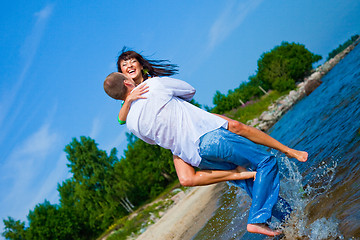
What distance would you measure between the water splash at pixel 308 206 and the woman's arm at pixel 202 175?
0.71 metres

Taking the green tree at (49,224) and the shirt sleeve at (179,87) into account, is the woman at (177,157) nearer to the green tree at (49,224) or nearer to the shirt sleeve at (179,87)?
the shirt sleeve at (179,87)

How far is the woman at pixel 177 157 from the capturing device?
374cm

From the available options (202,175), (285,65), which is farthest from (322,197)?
(285,65)

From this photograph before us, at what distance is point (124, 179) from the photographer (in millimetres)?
35812

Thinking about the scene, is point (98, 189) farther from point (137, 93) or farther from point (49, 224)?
point (137, 93)

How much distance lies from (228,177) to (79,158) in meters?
34.5

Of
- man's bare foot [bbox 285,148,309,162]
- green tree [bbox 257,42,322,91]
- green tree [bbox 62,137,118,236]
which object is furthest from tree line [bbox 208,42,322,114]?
man's bare foot [bbox 285,148,309,162]

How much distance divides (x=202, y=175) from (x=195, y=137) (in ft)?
1.64

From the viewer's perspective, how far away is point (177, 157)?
3846 mm

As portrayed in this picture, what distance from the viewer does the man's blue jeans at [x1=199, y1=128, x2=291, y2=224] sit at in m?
3.61

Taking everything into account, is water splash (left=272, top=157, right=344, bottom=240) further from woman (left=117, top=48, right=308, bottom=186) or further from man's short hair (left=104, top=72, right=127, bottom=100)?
man's short hair (left=104, top=72, right=127, bottom=100)

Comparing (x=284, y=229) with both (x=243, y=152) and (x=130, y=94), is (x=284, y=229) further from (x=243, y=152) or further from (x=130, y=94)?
(x=130, y=94)

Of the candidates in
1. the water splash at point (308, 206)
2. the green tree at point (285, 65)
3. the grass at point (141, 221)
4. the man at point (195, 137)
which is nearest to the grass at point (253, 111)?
the green tree at point (285, 65)

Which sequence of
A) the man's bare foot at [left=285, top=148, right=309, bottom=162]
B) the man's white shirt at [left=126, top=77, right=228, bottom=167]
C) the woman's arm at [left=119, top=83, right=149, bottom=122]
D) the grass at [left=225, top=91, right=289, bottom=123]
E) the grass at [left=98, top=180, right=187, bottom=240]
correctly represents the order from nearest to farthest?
the man's white shirt at [left=126, top=77, right=228, bottom=167] → the woman's arm at [left=119, top=83, right=149, bottom=122] → the man's bare foot at [left=285, top=148, right=309, bottom=162] → the grass at [left=98, top=180, right=187, bottom=240] → the grass at [left=225, top=91, right=289, bottom=123]
